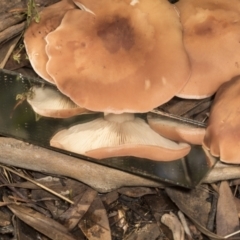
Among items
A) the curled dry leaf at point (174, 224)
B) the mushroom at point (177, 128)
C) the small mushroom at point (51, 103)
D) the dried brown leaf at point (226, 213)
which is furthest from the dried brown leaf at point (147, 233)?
the small mushroom at point (51, 103)

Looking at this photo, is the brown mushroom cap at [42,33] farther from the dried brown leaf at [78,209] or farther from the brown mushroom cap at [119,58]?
the dried brown leaf at [78,209]

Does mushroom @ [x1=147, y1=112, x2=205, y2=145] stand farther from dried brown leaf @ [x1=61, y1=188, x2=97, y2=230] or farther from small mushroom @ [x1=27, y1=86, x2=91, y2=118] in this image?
dried brown leaf @ [x1=61, y1=188, x2=97, y2=230]

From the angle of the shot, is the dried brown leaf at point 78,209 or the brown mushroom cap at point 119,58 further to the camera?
the dried brown leaf at point 78,209

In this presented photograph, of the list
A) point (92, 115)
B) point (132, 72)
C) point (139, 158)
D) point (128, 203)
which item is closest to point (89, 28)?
point (132, 72)

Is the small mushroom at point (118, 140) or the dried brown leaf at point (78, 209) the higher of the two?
the small mushroom at point (118, 140)

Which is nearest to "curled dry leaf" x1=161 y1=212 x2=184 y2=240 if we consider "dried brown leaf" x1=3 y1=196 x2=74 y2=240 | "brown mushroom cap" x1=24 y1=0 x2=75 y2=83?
"dried brown leaf" x1=3 y1=196 x2=74 y2=240

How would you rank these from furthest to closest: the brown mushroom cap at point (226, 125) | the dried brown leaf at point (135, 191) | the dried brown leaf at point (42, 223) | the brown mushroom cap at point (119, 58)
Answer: the dried brown leaf at point (135, 191) < the dried brown leaf at point (42, 223) < the brown mushroom cap at point (226, 125) < the brown mushroom cap at point (119, 58)

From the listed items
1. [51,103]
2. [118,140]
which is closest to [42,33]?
[51,103]
